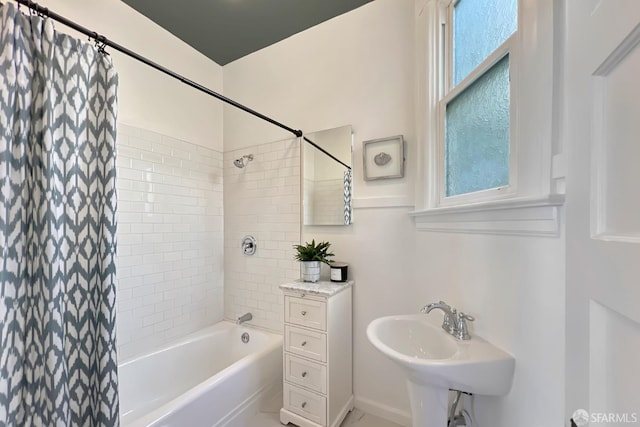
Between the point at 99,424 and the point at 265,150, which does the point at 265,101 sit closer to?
the point at 265,150

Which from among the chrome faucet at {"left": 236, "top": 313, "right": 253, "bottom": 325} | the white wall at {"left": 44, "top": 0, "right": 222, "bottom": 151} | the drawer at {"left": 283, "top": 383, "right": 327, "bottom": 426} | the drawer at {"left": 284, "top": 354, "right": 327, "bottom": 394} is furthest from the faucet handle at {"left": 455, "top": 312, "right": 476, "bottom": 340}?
the white wall at {"left": 44, "top": 0, "right": 222, "bottom": 151}

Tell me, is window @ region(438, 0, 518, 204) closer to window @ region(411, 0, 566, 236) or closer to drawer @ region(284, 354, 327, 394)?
window @ region(411, 0, 566, 236)

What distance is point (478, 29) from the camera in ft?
3.95

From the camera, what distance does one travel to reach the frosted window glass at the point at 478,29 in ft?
3.39

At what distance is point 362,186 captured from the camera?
6.04 feet

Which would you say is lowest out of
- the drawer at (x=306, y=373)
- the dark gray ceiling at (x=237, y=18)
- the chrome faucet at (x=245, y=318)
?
the drawer at (x=306, y=373)

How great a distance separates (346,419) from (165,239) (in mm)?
1871

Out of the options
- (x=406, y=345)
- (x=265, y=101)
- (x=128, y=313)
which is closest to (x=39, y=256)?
(x=128, y=313)

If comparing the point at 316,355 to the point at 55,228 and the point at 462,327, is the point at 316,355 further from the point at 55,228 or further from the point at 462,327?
the point at 55,228

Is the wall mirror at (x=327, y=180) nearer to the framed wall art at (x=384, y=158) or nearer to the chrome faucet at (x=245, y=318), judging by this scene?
the framed wall art at (x=384, y=158)

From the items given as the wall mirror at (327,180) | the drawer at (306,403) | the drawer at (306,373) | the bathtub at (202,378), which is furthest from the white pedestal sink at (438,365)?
the bathtub at (202,378)

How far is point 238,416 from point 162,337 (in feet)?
2.81

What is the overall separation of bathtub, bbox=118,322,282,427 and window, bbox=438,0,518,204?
1670mm

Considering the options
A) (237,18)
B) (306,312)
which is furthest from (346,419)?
(237,18)
